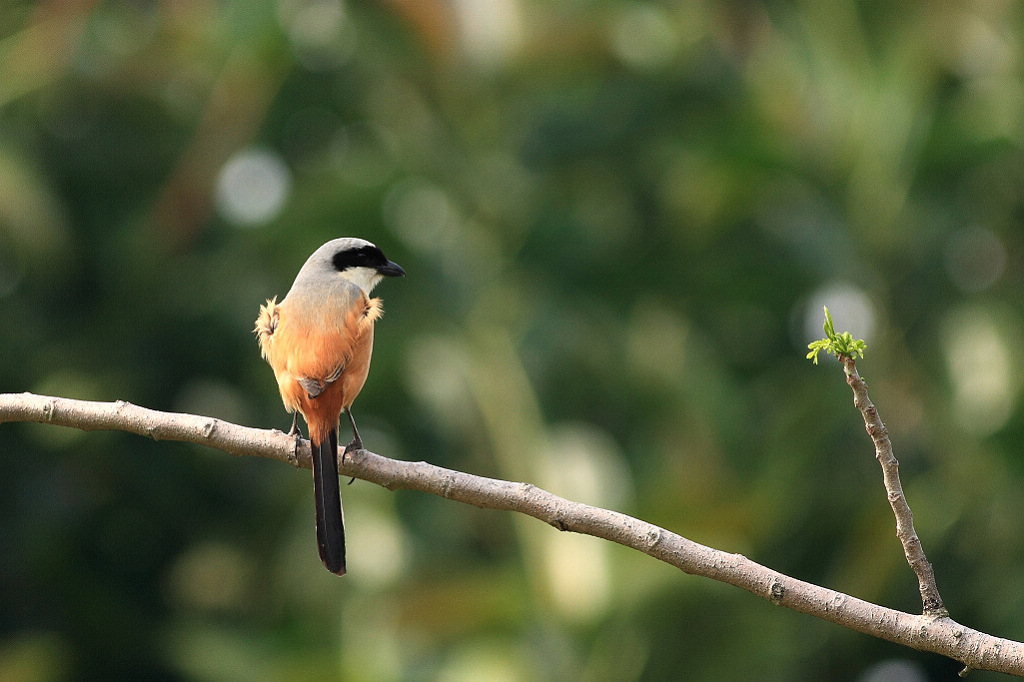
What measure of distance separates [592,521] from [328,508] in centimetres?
109

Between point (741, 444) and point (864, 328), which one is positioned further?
point (864, 328)

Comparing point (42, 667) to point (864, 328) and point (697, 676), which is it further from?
point (864, 328)

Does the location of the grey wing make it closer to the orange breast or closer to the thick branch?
the orange breast

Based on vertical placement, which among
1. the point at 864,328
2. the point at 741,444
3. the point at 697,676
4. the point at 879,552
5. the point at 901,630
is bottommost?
the point at 901,630

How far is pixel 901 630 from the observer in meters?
2.78

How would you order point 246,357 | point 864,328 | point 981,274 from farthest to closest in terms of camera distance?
point 246,357 → point 981,274 → point 864,328

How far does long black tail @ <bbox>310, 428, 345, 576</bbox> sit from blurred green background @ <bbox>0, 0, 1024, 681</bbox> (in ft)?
14.8

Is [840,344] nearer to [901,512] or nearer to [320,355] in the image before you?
[901,512]

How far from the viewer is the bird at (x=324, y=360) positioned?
3742 millimetres

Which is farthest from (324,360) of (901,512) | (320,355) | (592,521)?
(901,512)

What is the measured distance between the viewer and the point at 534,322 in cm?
1097

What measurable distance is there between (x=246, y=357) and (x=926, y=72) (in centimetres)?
813

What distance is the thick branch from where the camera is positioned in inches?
109

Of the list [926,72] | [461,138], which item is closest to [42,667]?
[461,138]
